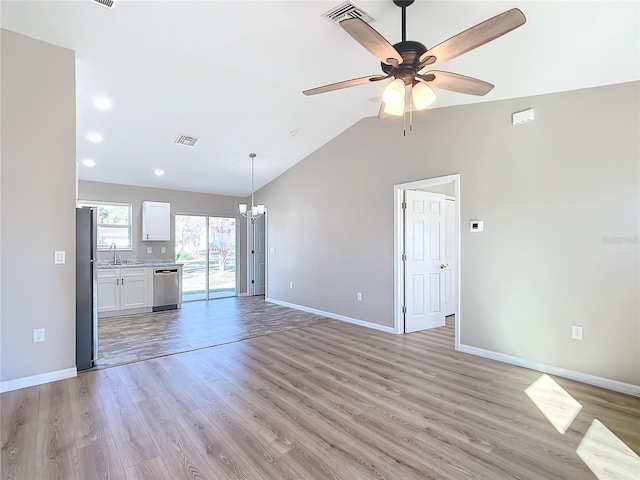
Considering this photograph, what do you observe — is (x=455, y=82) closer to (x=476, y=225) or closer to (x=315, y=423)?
(x=476, y=225)

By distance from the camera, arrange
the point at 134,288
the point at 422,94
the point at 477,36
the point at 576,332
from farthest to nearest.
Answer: the point at 134,288
the point at 576,332
the point at 422,94
the point at 477,36

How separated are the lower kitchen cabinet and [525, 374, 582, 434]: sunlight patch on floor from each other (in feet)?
20.4

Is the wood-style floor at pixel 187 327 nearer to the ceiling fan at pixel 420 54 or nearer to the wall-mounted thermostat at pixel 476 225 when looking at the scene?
the wall-mounted thermostat at pixel 476 225

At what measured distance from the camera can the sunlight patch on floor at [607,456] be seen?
6.07ft

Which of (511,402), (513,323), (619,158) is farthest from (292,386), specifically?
(619,158)

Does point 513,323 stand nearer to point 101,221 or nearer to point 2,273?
point 2,273

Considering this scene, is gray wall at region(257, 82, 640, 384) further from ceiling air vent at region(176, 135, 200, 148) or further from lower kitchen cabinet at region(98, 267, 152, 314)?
lower kitchen cabinet at region(98, 267, 152, 314)

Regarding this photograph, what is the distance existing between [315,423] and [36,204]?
3172 millimetres

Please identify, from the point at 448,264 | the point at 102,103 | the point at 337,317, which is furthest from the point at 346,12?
the point at 337,317

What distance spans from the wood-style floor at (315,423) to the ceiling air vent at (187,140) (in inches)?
132

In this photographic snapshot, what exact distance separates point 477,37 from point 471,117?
230 cm

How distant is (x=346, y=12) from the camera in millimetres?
2555

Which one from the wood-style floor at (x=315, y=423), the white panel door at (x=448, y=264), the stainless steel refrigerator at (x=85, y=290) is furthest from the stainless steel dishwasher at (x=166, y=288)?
the white panel door at (x=448, y=264)

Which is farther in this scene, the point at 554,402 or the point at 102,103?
the point at 102,103
